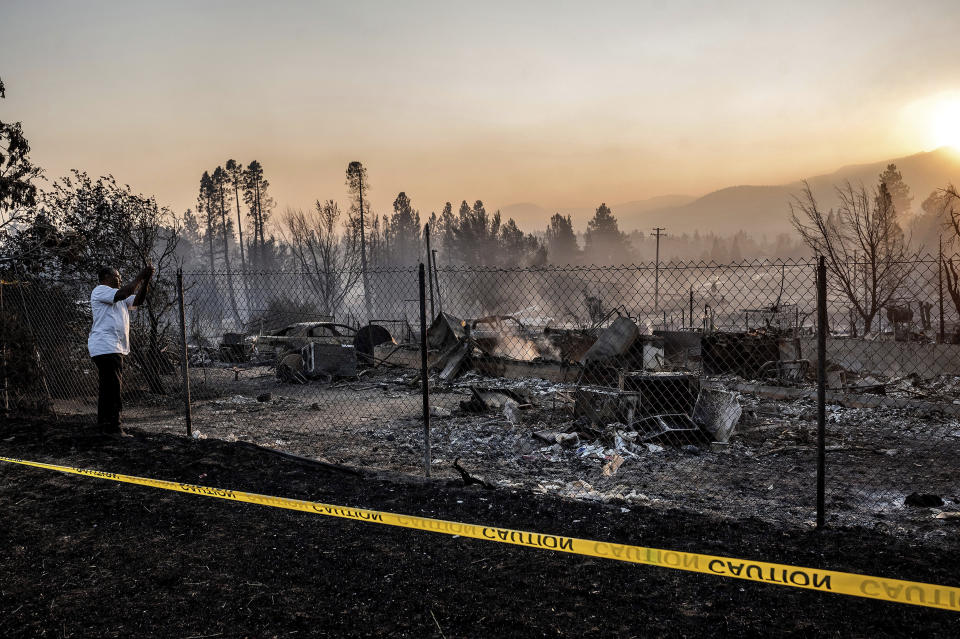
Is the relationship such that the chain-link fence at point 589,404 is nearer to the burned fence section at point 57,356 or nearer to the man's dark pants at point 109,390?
the burned fence section at point 57,356

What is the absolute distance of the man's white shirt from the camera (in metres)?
5.93

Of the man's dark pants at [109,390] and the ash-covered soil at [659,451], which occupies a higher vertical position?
the man's dark pants at [109,390]

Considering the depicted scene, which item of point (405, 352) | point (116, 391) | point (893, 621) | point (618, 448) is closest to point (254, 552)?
point (893, 621)

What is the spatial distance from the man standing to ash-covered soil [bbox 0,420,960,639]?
1.61m

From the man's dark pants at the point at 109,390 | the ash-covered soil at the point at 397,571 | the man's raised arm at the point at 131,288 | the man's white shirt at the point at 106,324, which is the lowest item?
the ash-covered soil at the point at 397,571

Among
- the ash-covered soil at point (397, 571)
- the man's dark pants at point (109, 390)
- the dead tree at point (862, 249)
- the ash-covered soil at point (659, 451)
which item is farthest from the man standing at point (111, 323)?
the dead tree at point (862, 249)

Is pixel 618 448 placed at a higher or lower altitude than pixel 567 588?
lower

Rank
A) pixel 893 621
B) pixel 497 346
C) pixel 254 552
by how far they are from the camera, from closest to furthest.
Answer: pixel 893 621
pixel 254 552
pixel 497 346

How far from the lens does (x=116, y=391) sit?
6262 millimetres

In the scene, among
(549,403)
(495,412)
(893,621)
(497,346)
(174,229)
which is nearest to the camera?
(893,621)

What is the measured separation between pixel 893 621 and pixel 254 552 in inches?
131

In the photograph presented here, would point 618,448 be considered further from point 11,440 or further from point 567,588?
point 11,440

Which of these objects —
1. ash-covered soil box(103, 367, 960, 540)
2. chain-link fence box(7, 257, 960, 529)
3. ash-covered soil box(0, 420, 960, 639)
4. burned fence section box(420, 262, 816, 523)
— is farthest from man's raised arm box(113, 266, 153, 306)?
burned fence section box(420, 262, 816, 523)

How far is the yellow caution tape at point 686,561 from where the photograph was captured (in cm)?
274
